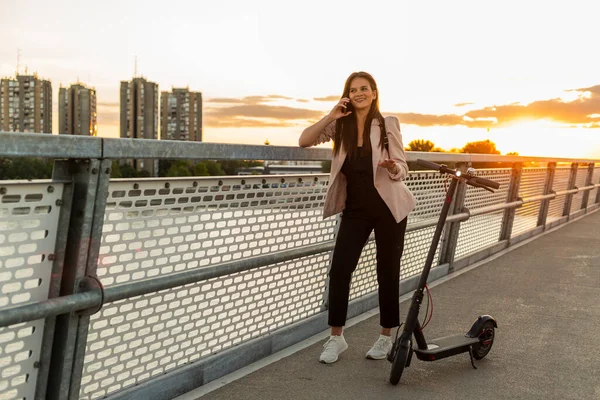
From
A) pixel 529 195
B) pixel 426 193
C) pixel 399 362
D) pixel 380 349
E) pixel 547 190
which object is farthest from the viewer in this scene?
pixel 547 190

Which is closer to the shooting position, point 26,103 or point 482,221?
point 482,221

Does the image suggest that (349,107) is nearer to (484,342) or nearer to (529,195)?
(484,342)

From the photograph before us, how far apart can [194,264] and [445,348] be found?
173 cm

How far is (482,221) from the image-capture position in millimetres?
9484

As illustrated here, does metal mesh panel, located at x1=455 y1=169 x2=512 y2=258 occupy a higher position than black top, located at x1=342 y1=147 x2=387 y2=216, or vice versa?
black top, located at x1=342 y1=147 x2=387 y2=216

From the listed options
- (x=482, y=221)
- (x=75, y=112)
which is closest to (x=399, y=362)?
(x=482, y=221)

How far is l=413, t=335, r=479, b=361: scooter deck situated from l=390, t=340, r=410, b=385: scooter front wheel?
234 millimetres

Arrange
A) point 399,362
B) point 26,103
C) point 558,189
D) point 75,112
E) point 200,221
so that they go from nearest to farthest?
point 200,221 → point 399,362 → point 558,189 → point 26,103 → point 75,112

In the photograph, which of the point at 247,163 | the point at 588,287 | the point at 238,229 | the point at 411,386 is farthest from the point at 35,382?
the point at 588,287

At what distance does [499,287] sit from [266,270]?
3.64 m

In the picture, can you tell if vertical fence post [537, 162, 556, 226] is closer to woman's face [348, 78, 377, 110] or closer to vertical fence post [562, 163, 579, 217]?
vertical fence post [562, 163, 579, 217]

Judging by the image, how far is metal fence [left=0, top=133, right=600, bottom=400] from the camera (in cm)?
290

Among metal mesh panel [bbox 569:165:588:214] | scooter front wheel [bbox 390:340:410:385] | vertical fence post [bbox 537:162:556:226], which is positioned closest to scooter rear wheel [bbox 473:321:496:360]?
scooter front wheel [bbox 390:340:410:385]

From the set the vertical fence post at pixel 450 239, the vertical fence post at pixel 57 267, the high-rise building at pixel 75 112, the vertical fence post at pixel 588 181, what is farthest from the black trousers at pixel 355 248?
the high-rise building at pixel 75 112
